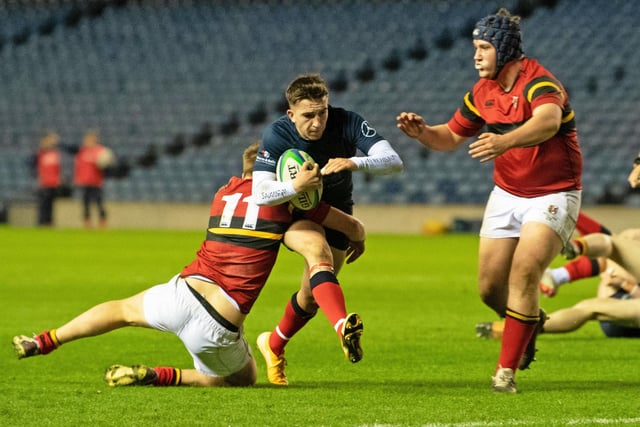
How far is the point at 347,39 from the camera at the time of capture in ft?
93.0

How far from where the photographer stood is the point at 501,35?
5852 millimetres

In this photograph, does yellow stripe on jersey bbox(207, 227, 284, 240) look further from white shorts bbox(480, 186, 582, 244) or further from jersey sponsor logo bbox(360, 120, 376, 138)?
white shorts bbox(480, 186, 582, 244)

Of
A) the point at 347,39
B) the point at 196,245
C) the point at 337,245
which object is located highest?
the point at 347,39

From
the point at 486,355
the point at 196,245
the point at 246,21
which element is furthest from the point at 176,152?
the point at 486,355

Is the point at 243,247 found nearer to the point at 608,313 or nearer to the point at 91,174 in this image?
the point at 608,313

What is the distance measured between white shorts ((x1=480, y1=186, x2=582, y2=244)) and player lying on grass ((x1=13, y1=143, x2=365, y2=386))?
3.09ft

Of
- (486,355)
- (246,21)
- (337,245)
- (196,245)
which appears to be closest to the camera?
(337,245)

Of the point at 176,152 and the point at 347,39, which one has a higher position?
the point at 347,39

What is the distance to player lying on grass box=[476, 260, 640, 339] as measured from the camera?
303 inches

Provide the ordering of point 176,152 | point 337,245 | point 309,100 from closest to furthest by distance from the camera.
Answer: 1. point 309,100
2. point 337,245
3. point 176,152

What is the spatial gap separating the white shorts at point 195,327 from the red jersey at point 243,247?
14 centimetres

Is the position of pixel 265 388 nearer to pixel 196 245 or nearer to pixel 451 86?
pixel 196 245

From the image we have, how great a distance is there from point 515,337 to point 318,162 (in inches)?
53.9

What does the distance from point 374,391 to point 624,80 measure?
19.7 meters
